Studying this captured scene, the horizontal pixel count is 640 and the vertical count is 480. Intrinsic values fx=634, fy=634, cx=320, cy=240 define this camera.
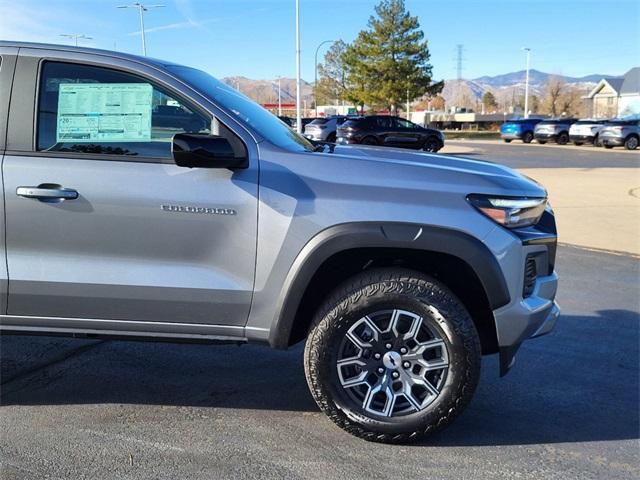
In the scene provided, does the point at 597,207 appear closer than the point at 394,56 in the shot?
Yes

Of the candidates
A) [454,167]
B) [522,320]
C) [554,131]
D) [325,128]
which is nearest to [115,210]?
[454,167]

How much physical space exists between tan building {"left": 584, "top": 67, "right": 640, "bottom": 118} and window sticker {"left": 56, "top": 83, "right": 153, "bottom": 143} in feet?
264

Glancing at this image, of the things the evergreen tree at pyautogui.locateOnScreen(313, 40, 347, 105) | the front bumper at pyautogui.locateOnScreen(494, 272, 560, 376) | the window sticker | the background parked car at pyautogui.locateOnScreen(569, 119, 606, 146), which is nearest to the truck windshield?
the window sticker

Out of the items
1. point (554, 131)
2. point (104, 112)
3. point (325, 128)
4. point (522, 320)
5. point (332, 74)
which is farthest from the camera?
point (332, 74)

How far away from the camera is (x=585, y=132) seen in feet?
113

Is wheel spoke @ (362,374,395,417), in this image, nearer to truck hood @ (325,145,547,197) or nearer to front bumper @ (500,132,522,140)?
truck hood @ (325,145,547,197)

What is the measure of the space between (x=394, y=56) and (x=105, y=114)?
183ft

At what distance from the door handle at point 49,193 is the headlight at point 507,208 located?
205cm

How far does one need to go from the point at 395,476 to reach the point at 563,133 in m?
37.2

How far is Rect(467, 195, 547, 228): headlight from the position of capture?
322cm

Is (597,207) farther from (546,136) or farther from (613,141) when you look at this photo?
(546,136)

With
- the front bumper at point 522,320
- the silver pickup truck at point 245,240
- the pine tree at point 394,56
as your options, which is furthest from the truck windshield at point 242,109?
the pine tree at point 394,56

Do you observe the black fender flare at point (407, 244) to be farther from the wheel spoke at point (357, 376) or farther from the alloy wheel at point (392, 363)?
the wheel spoke at point (357, 376)

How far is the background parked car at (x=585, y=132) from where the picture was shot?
33950 millimetres
